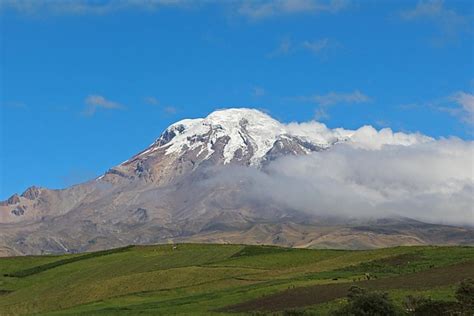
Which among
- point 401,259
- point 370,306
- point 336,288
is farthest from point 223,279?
point 370,306

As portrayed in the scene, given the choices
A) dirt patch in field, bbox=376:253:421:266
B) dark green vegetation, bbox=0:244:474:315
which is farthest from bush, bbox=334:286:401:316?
dirt patch in field, bbox=376:253:421:266

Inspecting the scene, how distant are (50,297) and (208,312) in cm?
3589

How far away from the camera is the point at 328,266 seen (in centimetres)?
10150

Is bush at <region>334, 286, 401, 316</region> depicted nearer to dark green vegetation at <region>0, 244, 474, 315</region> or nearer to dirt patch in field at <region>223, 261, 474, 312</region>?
dark green vegetation at <region>0, 244, 474, 315</region>

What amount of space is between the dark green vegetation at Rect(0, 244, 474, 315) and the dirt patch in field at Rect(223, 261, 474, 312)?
0.11 m

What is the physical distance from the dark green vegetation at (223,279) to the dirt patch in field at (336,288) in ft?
0.35

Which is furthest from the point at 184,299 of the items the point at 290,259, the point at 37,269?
the point at 37,269

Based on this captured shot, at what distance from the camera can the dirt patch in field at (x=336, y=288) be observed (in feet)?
225

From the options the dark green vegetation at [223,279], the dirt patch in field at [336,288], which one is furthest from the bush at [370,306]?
the dirt patch in field at [336,288]

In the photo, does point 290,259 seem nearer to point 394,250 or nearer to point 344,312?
point 394,250

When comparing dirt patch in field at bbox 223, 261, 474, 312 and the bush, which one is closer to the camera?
the bush

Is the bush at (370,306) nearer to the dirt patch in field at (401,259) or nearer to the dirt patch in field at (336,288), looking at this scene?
the dirt patch in field at (336,288)

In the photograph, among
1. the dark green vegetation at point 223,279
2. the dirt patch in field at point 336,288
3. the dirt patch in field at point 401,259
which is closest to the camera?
the dirt patch in field at point 336,288

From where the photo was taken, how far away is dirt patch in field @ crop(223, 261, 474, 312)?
6844 centimetres
